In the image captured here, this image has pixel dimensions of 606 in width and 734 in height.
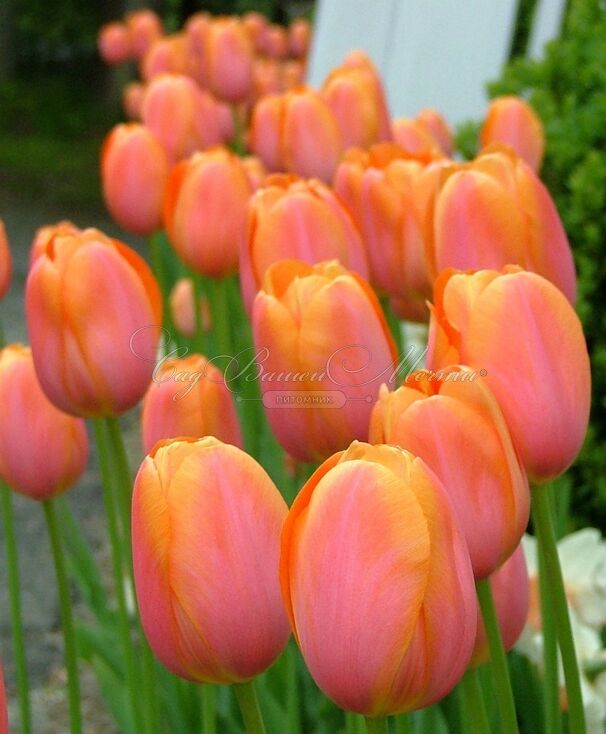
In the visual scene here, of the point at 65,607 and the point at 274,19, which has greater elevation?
the point at 65,607

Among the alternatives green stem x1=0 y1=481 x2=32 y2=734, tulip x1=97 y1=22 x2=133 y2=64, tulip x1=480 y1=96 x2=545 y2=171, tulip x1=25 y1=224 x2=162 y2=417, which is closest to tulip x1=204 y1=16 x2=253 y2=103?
tulip x1=480 y1=96 x2=545 y2=171

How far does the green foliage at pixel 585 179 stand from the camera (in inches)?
70.4

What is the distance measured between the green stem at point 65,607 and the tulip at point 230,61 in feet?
5.36

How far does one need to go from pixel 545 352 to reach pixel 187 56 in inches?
108

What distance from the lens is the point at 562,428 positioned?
69 cm

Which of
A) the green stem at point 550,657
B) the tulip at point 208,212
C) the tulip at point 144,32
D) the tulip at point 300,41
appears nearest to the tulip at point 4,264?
the tulip at point 208,212

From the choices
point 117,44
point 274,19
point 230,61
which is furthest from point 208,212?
point 274,19

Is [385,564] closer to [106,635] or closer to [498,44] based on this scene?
[106,635]

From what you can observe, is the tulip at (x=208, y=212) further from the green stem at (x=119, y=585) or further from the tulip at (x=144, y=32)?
the tulip at (x=144, y=32)

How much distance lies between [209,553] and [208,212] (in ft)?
2.46

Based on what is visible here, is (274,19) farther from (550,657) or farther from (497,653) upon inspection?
(497,653)

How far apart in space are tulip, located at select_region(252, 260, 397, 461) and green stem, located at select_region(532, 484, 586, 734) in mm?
151

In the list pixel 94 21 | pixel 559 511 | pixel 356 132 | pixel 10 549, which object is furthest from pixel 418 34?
pixel 94 21

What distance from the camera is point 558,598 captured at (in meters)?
0.71
